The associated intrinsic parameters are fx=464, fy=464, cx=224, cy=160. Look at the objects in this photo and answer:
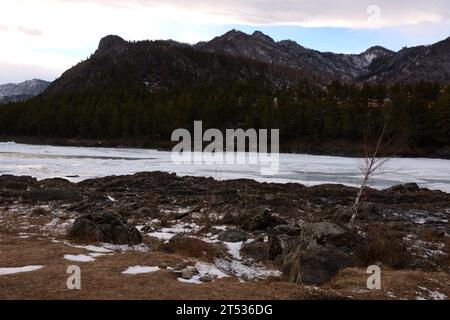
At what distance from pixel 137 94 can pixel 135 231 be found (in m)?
119

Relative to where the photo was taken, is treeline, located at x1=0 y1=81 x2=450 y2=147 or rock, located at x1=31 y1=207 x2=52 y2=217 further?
treeline, located at x1=0 y1=81 x2=450 y2=147

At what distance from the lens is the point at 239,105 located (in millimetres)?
96812

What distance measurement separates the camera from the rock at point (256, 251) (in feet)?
46.0

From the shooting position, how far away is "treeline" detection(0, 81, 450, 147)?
243 feet

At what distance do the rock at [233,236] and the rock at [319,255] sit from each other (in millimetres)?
3482

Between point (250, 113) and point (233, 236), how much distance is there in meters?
75.7

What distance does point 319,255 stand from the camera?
1148 centimetres

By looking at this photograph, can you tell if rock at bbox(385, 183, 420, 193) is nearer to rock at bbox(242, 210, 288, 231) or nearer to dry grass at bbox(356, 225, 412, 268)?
rock at bbox(242, 210, 288, 231)

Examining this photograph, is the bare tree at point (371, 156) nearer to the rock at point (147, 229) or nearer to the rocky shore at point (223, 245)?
the rocky shore at point (223, 245)

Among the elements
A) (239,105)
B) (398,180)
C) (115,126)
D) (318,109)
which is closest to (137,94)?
(115,126)

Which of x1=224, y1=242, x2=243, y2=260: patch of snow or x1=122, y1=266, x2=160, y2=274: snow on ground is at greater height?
x1=122, y1=266, x2=160, y2=274: snow on ground

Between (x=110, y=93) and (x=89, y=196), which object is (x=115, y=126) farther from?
(x=89, y=196)

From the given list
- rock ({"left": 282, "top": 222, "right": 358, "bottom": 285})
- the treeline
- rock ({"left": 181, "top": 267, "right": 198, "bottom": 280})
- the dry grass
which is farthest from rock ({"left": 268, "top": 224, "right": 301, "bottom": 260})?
the treeline

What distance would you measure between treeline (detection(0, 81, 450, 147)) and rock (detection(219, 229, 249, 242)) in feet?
157
